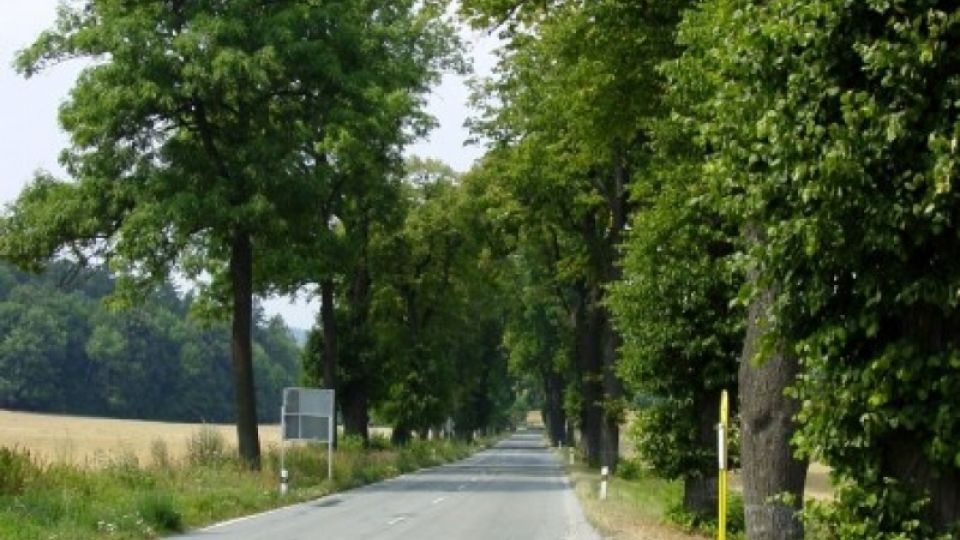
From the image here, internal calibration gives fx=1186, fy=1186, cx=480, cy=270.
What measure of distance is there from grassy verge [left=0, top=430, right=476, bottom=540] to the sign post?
1.00 meters

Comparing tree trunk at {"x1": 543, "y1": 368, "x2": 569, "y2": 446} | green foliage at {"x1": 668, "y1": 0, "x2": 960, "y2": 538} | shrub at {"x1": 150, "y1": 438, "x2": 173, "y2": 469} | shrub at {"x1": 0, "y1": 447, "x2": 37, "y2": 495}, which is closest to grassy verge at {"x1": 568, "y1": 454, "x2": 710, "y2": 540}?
shrub at {"x1": 0, "y1": 447, "x2": 37, "y2": 495}

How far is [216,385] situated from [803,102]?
148335 millimetres

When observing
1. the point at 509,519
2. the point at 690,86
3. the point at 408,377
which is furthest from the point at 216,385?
the point at 690,86

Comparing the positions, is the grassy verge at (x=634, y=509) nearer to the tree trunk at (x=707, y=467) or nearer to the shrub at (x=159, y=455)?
the tree trunk at (x=707, y=467)

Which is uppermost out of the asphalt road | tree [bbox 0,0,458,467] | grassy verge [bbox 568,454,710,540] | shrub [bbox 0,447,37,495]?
tree [bbox 0,0,458,467]

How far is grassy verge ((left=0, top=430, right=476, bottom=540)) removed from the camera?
19297 mm

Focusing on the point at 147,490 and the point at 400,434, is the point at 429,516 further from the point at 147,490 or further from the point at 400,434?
the point at 400,434

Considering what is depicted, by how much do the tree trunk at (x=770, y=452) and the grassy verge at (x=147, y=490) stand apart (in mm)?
10861

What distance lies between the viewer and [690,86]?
42.5 feet

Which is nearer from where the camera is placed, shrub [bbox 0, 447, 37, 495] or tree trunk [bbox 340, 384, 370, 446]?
shrub [bbox 0, 447, 37, 495]

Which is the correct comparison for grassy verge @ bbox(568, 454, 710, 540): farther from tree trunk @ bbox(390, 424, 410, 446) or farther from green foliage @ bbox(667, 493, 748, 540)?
tree trunk @ bbox(390, 424, 410, 446)

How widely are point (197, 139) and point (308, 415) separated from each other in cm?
933

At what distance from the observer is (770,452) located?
11250 mm

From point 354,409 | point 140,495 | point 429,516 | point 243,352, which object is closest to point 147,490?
point 140,495
